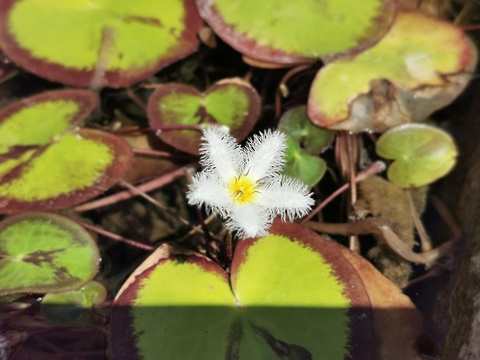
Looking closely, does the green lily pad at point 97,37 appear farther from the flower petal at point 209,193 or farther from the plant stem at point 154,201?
A: the flower petal at point 209,193

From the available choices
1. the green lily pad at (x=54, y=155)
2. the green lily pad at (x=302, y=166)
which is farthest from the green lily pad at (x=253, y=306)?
the green lily pad at (x=54, y=155)

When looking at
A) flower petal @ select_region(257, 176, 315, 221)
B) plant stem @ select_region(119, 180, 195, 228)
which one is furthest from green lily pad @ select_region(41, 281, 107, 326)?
flower petal @ select_region(257, 176, 315, 221)

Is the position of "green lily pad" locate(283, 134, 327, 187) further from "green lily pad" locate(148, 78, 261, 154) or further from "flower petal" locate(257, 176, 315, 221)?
"flower petal" locate(257, 176, 315, 221)

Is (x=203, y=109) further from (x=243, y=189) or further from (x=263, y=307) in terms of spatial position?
(x=263, y=307)

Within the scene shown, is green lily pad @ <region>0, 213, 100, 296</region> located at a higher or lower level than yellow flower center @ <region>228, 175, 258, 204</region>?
lower

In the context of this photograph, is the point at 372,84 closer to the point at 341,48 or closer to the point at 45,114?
the point at 341,48

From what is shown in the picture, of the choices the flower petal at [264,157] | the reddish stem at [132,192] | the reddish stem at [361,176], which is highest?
the flower petal at [264,157]
